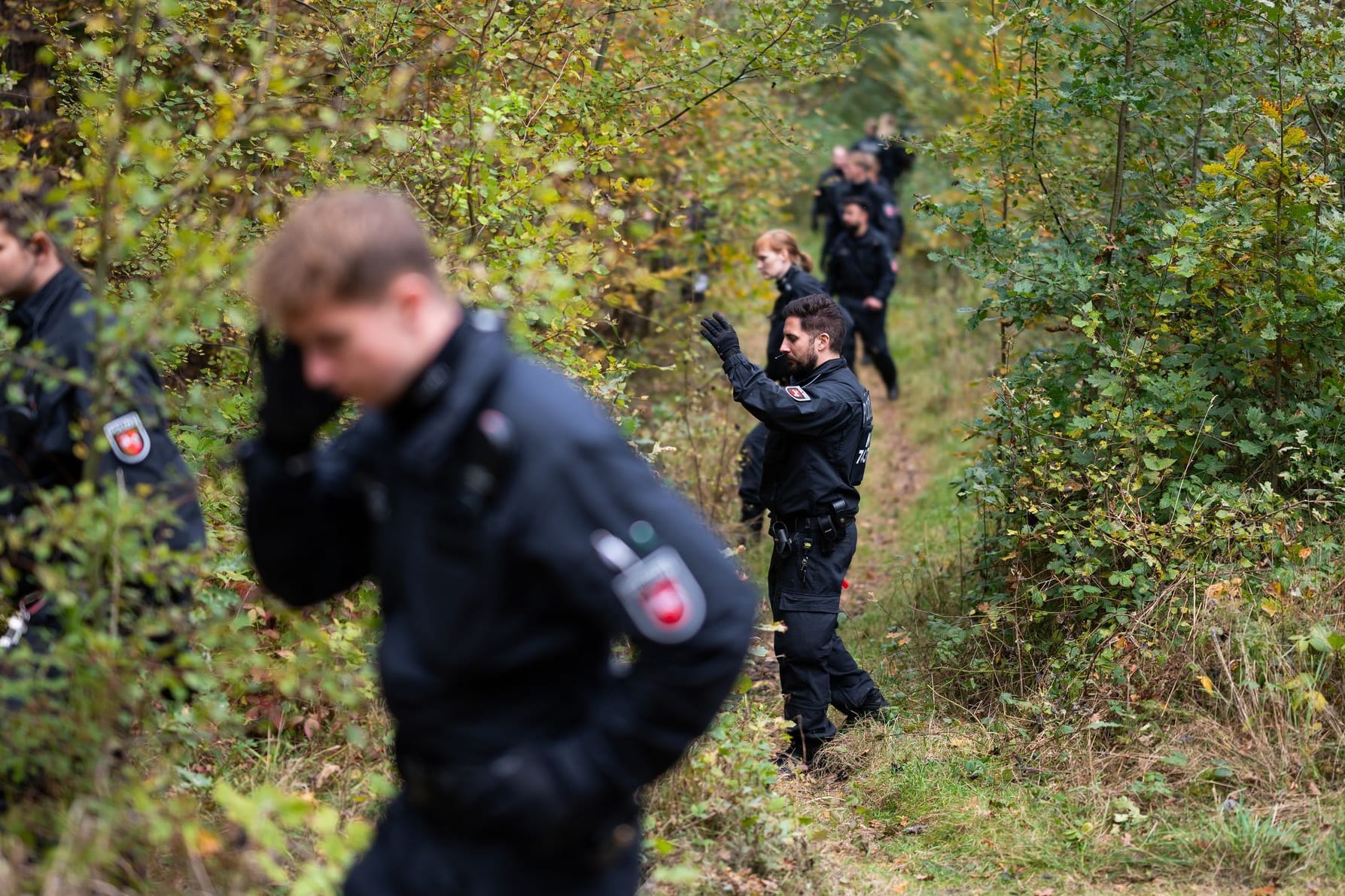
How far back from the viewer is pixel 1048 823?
187 inches

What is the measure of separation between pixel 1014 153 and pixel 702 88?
176 cm

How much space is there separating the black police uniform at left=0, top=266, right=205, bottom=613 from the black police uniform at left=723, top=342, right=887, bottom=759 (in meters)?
2.85

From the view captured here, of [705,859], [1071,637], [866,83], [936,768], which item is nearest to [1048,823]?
[936,768]

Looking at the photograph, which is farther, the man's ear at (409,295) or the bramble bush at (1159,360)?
the bramble bush at (1159,360)

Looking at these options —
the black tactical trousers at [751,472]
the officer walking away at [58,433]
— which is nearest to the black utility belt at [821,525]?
the black tactical trousers at [751,472]

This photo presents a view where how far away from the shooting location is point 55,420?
2.97 m

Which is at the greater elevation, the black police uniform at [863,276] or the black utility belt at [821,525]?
the black utility belt at [821,525]

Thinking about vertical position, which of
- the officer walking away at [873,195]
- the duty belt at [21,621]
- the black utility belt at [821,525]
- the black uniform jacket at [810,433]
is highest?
the duty belt at [21,621]

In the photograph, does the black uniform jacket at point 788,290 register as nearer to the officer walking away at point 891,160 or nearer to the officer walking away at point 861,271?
the officer walking away at point 861,271

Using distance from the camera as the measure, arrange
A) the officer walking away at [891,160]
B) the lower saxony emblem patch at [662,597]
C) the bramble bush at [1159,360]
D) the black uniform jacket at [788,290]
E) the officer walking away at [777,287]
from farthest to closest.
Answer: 1. the officer walking away at [891,160]
2. the officer walking away at [777,287]
3. the black uniform jacket at [788,290]
4. the bramble bush at [1159,360]
5. the lower saxony emblem patch at [662,597]

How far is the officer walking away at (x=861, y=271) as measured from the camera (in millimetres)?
11195

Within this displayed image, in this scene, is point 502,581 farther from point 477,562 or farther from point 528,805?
point 528,805

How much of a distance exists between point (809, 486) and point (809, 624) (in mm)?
631

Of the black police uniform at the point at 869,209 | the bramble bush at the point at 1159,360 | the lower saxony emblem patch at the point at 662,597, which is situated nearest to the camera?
the lower saxony emblem patch at the point at 662,597
